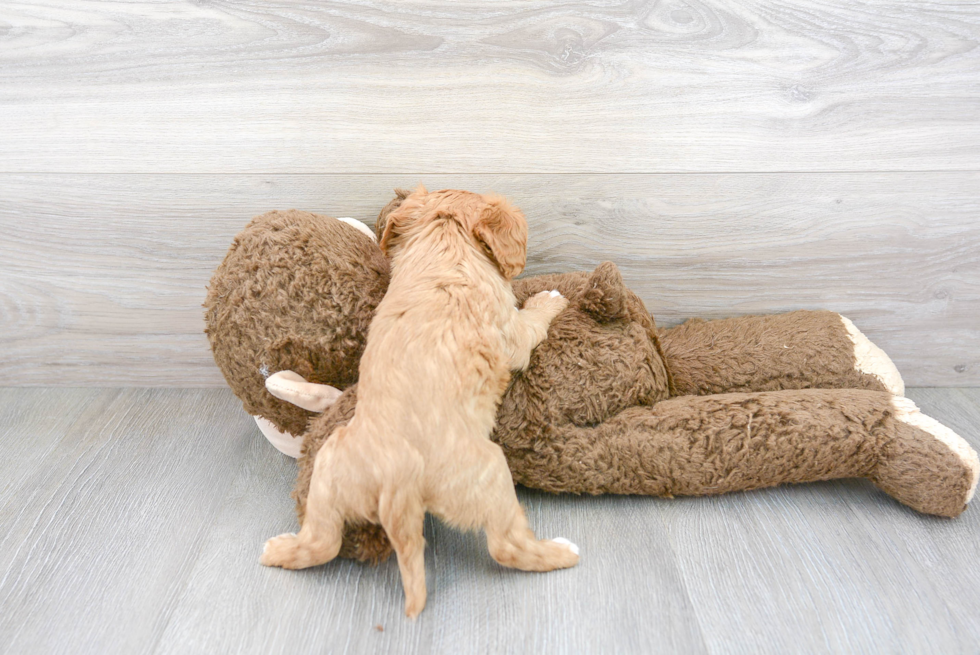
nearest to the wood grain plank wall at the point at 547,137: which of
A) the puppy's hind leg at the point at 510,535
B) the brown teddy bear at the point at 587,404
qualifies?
the brown teddy bear at the point at 587,404

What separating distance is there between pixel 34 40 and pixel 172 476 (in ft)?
2.83

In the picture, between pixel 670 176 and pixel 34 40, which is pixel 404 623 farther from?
pixel 34 40

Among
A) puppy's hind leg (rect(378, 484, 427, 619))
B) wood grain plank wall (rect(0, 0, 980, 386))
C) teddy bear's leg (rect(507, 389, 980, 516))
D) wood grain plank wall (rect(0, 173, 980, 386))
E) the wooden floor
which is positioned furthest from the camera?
wood grain plank wall (rect(0, 173, 980, 386))

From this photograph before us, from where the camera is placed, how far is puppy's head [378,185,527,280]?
1030 mm

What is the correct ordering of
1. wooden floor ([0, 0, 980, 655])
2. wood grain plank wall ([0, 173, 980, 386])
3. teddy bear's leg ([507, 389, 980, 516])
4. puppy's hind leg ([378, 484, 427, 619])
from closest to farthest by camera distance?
1. puppy's hind leg ([378, 484, 427, 619])
2. wooden floor ([0, 0, 980, 655])
3. teddy bear's leg ([507, 389, 980, 516])
4. wood grain plank wall ([0, 173, 980, 386])

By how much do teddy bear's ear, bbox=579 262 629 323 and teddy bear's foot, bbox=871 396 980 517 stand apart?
488 millimetres

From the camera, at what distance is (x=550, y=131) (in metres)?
1.30

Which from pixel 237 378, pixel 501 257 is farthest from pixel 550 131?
pixel 237 378

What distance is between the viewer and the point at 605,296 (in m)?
1.16

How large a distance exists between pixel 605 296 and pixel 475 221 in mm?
278

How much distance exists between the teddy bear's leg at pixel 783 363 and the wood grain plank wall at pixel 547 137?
0.14 m

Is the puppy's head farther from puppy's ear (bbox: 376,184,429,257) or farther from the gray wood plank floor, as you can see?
the gray wood plank floor

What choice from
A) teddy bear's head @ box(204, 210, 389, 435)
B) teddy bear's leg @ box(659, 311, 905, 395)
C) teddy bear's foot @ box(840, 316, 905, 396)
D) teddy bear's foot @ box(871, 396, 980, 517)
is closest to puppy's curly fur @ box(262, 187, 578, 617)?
teddy bear's head @ box(204, 210, 389, 435)

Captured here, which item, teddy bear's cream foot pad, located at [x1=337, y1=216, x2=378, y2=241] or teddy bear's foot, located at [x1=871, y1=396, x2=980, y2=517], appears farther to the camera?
teddy bear's cream foot pad, located at [x1=337, y1=216, x2=378, y2=241]
